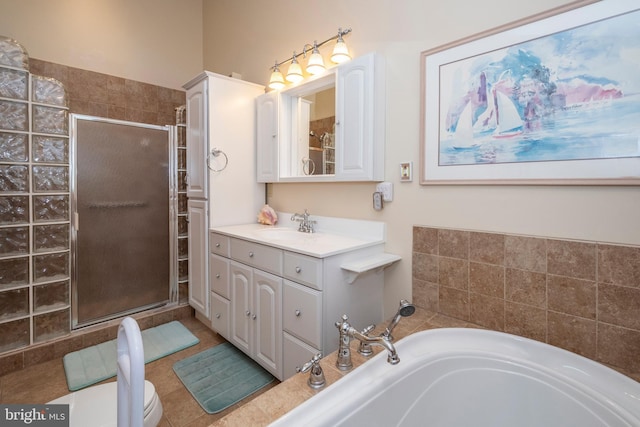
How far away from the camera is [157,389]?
1.75m

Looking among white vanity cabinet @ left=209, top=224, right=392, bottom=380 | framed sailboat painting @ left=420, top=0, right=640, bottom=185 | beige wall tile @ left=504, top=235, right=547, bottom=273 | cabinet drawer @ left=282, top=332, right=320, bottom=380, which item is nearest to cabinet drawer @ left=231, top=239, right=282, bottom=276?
white vanity cabinet @ left=209, top=224, right=392, bottom=380

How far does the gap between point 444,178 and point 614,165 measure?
0.61 meters

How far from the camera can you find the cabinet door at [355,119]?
5.63 feet

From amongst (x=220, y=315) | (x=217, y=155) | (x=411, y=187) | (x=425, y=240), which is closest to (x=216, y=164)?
(x=217, y=155)

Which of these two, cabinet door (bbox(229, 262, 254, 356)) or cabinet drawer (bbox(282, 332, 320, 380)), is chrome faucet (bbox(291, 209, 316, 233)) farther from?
cabinet drawer (bbox(282, 332, 320, 380))

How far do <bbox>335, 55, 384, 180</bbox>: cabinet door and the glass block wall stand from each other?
1.86m

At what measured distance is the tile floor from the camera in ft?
5.08

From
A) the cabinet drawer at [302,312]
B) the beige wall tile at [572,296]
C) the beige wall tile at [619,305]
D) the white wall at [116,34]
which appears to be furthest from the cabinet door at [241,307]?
the white wall at [116,34]

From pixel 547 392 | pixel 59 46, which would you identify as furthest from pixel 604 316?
pixel 59 46

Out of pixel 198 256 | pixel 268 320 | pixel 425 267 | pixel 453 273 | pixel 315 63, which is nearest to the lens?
pixel 453 273

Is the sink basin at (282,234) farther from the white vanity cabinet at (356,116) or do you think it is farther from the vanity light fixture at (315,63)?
the vanity light fixture at (315,63)

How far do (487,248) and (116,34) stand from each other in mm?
3586

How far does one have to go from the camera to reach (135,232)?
249 centimetres

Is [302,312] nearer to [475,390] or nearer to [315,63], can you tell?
[475,390]
